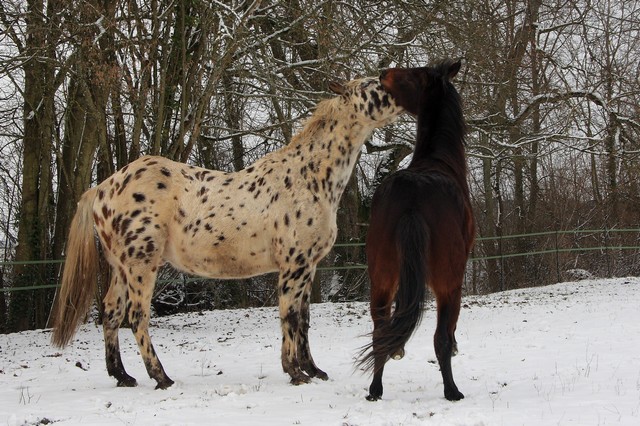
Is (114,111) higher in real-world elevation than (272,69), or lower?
lower

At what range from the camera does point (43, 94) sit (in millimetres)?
11133

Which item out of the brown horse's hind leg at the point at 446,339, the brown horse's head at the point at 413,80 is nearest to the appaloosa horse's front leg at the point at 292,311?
the brown horse's hind leg at the point at 446,339

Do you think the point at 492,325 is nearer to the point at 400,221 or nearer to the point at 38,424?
the point at 400,221

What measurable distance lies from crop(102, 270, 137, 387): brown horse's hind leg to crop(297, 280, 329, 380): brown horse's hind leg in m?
1.41

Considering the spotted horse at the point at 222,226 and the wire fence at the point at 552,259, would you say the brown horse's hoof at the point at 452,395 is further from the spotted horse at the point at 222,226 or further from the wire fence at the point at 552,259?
the wire fence at the point at 552,259

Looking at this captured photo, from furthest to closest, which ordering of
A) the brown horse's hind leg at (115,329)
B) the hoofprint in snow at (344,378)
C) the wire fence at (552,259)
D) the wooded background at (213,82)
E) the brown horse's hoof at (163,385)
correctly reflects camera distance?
the wire fence at (552,259), the wooded background at (213,82), the brown horse's hind leg at (115,329), the brown horse's hoof at (163,385), the hoofprint in snow at (344,378)

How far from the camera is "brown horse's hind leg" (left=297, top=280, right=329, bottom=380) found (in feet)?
17.9

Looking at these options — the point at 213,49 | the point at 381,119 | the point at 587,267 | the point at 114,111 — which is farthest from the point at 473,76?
the point at 587,267

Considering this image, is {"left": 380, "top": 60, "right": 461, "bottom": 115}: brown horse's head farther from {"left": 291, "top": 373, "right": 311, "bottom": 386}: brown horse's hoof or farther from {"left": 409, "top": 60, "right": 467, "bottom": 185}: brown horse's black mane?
{"left": 291, "top": 373, "right": 311, "bottom": 386}: brown horse's hoof

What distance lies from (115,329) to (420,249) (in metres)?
2.85

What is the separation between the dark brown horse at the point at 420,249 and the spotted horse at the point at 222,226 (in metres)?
0.85

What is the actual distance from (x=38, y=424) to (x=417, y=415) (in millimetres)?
2349

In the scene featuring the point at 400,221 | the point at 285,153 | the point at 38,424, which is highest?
the point at 285,153

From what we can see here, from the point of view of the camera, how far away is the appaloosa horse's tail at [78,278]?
554 centimetres
